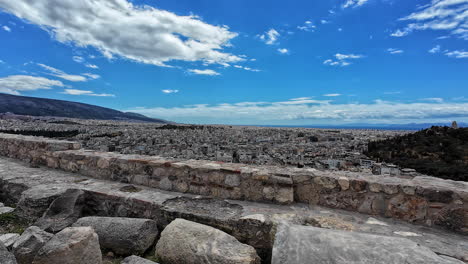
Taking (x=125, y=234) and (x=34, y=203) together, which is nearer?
(x=125, y=234)

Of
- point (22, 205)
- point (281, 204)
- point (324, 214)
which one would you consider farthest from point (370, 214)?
point (22, 205)

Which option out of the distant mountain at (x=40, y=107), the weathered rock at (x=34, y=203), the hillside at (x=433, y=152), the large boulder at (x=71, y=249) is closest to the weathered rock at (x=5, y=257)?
the large boulder at (x=71, y=249)

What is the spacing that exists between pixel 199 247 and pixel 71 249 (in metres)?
1.35

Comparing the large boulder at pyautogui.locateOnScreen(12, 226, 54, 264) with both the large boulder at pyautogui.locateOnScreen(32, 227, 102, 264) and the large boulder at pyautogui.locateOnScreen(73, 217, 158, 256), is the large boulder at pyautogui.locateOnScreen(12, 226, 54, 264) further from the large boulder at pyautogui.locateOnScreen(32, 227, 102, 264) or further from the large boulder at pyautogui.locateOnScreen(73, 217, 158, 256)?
the large boulder at pyautogui.locateOnScreen(73, 217, 158, 256)

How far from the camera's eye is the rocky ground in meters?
2.12

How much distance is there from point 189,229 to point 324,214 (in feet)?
6.57

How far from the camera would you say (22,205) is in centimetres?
416

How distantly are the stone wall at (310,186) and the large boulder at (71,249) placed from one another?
2050mm

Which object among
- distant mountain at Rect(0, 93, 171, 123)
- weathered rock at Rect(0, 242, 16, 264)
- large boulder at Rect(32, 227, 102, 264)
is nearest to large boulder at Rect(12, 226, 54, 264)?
large boulder at Rect(32, 227, 102, 264)

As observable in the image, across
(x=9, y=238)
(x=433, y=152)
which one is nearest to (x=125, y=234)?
(x=9, y=238)

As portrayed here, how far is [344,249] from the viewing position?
6.62 ft

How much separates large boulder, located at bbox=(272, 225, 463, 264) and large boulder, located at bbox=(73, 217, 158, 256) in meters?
2.05

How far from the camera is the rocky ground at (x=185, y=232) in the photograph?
2123 millimetres

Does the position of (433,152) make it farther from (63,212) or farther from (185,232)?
(63,212)
